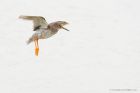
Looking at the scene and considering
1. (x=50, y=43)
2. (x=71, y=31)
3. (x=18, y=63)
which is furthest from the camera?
(x=71, y=31)

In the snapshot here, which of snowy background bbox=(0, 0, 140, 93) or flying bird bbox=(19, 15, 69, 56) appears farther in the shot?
snowy background bbox=(0, 0, 140, 93)

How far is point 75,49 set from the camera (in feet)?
63.6

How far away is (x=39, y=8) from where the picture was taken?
2339 centimetres

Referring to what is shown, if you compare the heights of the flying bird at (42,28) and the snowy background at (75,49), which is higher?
the flying bird at (42,28)

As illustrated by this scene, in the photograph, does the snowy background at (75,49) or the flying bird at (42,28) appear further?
the snowy background at (75,49)

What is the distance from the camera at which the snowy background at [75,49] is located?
16.7 meters

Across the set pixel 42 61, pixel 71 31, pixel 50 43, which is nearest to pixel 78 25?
pixel 71 31

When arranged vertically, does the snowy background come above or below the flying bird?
below

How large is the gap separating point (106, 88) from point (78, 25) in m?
5.89

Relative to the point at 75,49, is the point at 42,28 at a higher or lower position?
higher

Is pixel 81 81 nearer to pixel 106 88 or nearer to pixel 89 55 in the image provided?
pixel 106 88

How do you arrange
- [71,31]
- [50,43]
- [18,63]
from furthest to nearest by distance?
[71,31], [50,43], [18,63]

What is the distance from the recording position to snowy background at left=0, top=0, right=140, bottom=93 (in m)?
16.7

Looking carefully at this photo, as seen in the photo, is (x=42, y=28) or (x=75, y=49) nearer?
(x=42, y=28)
